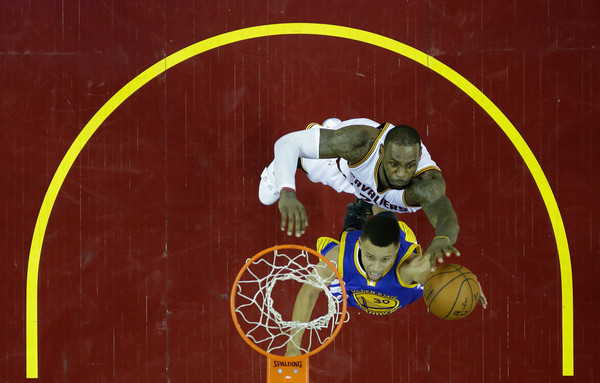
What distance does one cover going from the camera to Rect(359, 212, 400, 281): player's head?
466 centimetres

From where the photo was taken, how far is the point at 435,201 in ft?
15.8

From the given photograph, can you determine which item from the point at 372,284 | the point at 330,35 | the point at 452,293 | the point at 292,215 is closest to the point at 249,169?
the point at 330,35

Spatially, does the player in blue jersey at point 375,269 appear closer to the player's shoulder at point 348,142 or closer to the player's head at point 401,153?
the player's head at point 401,153

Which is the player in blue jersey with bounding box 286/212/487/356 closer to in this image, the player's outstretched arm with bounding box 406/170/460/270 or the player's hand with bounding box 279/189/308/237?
the player's outstretched arm with bounding box 406/170/460/270

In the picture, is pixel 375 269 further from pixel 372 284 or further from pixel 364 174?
pixel 364 174

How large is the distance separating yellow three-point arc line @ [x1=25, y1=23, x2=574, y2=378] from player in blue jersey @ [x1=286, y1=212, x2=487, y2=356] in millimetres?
1553

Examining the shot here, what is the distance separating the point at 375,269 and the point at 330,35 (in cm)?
256

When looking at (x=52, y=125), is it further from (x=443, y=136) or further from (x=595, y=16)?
(x=595, y=16)

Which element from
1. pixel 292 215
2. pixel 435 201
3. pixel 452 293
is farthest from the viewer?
pixel 435 201

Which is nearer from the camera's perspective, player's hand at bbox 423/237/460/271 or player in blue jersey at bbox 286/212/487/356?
player's hand at bbox 423/237/460/271

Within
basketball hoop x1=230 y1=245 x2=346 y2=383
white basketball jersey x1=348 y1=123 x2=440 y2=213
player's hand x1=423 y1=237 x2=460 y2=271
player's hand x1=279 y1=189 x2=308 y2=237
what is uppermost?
white basketball jersey x1=348 y1=123 x2=440 y2=213

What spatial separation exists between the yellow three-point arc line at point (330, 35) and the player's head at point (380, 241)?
6.76 feet

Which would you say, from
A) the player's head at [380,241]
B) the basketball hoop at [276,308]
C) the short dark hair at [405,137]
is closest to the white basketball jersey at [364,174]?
the short dark hair at [405,137]

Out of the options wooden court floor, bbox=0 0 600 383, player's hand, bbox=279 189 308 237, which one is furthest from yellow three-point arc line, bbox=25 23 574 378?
player's hand, bbox=279 189 308 237
